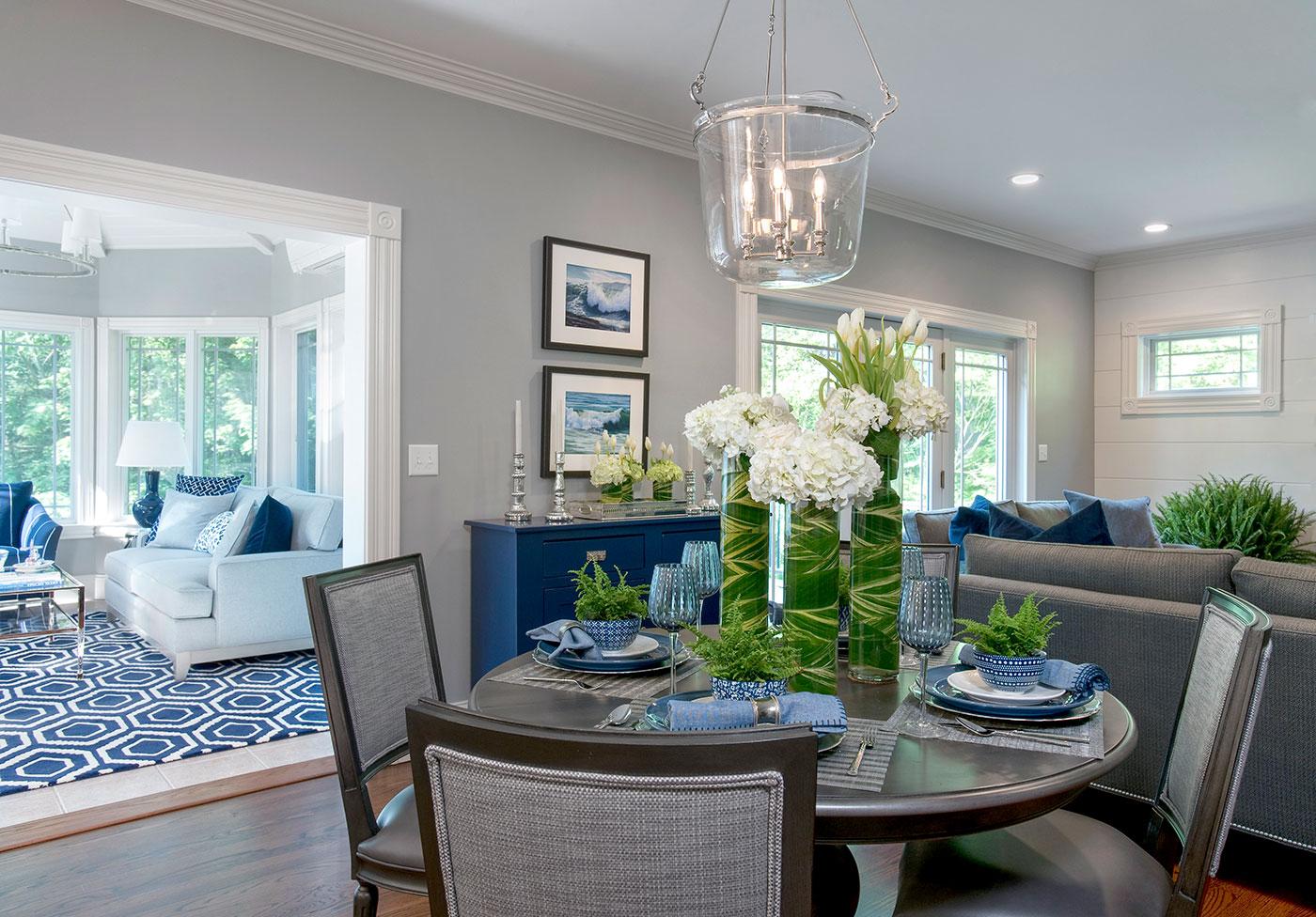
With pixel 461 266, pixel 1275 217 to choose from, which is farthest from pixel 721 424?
pixel 1275 217

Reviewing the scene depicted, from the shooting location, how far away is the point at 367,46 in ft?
10.7

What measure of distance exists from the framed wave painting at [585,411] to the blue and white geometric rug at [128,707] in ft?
4.72

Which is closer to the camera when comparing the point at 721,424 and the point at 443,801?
the point at 443,801

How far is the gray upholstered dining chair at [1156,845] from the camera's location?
1281 mm

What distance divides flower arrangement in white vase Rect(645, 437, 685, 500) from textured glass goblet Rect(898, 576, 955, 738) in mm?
2520

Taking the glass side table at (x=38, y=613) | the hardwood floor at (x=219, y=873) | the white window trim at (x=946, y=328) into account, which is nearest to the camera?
the hardwood floor at (x=219, y=873)

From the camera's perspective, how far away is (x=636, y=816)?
785 mm

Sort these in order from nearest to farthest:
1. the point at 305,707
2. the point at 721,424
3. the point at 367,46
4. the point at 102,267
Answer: the point at 721,424 → the point at 367,46 → the point at 305,707 → the point at 102,267

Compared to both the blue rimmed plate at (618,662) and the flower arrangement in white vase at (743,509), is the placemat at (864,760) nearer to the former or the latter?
the flower arrangement in white vase at (743,509)

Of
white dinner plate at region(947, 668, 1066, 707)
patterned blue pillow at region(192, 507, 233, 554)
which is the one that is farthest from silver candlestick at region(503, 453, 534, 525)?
patterned blue pillow at region(192, 507, 233, 554)

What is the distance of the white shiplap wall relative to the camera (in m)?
5.79

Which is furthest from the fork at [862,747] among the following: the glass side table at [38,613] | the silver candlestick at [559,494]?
the glass side table at [38,613]

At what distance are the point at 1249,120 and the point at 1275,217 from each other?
200 centimetres

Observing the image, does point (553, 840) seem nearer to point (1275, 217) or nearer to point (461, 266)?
point (461, 266)
